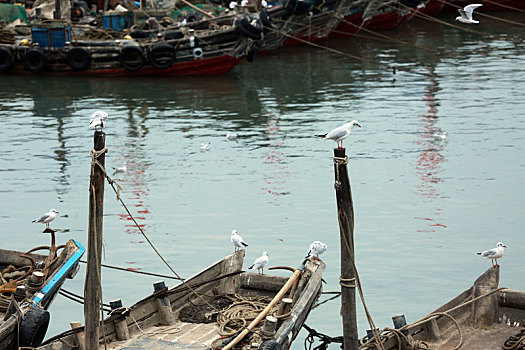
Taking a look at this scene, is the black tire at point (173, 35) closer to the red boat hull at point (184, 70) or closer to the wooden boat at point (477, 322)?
the red boat hull at point (184, 70)

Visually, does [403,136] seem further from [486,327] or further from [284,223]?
[486,327]

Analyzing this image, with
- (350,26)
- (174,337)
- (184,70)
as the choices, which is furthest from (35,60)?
(174,337)

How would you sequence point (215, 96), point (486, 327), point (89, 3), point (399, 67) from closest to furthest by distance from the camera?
point (486, 327)
point (215, 96)
point (399, 67)
point (89, 3)

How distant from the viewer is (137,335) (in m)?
8.95

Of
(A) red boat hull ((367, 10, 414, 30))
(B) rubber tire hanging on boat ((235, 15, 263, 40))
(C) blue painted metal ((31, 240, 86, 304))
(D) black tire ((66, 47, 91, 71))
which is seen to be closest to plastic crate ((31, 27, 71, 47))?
(D) black tire ((66, 47, 91, 71))

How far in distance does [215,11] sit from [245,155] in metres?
20.9

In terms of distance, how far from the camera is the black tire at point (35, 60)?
3005 cm

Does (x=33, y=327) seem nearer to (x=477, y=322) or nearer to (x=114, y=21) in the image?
(x=477, y=322)

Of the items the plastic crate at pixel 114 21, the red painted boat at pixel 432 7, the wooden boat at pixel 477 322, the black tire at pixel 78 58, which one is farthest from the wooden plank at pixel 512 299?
the red painted boat at pixel 432 7

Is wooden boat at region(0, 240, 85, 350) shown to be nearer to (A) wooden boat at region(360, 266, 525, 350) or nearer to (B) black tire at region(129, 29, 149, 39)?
(A) wooden boat at region(360, 266, 525, 350)

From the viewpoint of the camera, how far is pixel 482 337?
29.2 ft

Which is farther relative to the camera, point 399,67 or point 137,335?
point 399,67


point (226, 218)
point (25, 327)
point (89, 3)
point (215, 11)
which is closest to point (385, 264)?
point (226, 218)

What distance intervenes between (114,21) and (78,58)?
2.76 m
